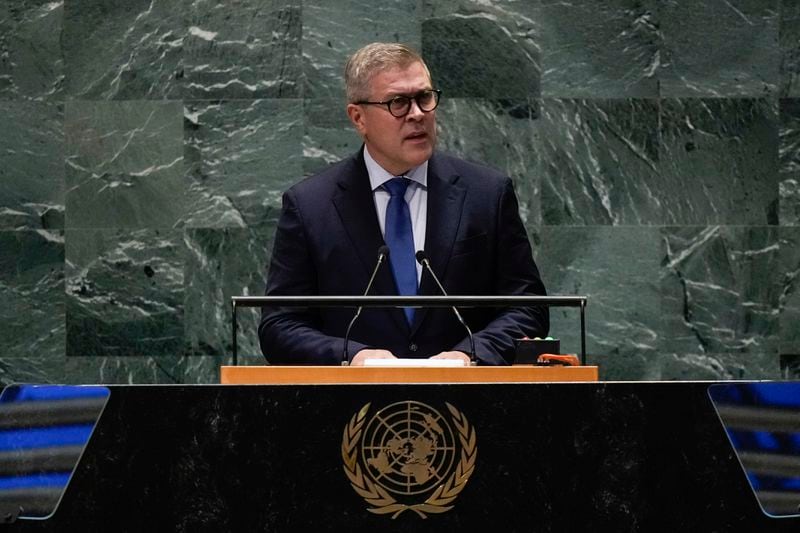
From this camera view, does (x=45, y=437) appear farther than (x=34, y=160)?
No

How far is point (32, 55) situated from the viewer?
236 inches

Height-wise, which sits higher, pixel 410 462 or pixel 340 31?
pixel 340 31

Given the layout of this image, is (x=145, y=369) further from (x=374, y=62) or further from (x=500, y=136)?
(x=374, y=62)

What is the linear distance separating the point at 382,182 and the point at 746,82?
8.24 feet

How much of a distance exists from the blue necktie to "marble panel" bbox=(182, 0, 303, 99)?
1990 millimetres

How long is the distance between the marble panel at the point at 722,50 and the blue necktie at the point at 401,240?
227cm

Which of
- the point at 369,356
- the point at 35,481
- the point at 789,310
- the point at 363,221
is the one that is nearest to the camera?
the point at 35,481

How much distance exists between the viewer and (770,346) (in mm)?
5914

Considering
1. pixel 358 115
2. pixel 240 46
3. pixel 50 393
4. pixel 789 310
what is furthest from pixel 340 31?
pixel 50 393

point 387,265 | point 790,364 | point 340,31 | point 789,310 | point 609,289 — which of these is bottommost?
point 790,364

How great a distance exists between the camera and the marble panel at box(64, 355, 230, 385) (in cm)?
594

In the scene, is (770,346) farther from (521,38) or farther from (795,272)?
(521,38)

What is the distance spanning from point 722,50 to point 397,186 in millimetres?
2471

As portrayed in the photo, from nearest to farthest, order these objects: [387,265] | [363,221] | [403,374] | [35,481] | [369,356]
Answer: [35,481], [403,374], [369,356], [387,265], [363,221]
